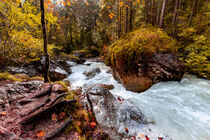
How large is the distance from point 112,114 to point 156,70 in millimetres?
3799

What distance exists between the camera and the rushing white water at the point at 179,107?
310 centimetres

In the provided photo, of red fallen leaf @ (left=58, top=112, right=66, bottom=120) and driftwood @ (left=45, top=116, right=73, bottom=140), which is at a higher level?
red fallen leaf @ (left=58, top=112, right=66, bottom=120)

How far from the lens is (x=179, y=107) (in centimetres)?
408

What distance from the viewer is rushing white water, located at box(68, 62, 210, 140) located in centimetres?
310

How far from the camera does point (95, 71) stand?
10359mm

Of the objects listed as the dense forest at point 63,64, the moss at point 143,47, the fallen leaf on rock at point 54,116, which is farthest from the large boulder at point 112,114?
the moss at point 143,47

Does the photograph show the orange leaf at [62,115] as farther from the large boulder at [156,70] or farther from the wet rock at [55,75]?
the wet rock at [55,75]

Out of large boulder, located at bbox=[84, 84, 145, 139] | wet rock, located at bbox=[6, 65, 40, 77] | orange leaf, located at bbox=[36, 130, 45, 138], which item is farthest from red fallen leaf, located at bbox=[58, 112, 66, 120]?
wet rock, located at bbox=[6, 65, 40, 77]

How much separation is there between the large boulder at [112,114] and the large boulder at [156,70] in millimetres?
2350

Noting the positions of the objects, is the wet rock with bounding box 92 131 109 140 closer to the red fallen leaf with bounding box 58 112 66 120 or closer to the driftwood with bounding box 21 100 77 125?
the red fallen leaf with bounding box 58 112 66 120

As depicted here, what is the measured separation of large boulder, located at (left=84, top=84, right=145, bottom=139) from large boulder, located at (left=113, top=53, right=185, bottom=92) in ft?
7.71

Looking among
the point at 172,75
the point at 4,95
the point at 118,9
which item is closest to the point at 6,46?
the point at 4,95

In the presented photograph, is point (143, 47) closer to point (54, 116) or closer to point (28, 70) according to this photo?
point (54, 116)

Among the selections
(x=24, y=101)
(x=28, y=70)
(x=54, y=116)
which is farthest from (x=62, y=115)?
(x=28, y=70)
